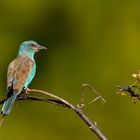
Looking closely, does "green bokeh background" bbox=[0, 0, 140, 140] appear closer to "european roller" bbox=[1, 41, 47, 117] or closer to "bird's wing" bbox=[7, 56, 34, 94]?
"european roller" bbox=[1, 41, 47, 117]

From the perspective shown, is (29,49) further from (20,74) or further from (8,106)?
(8,106)

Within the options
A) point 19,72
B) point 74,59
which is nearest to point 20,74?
point 19,72

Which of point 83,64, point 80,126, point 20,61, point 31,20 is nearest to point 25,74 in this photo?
point 20,61

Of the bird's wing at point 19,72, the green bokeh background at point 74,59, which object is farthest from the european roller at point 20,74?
the green bokeh background at point 74,59

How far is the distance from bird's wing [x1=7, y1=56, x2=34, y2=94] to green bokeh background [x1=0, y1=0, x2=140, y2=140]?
220 inches

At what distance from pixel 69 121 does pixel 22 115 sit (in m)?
0.88

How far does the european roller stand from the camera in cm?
629

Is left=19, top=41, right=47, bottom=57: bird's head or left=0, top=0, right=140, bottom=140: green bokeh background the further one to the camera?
left=0, top=0, right=140, bottom=140: green bokeh background

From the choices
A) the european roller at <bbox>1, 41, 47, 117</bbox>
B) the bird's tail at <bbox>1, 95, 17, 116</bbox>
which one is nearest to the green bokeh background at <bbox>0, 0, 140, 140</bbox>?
the european roller at <bbox>1, 41, 47, 117</bbox>

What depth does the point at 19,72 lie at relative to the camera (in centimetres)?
703

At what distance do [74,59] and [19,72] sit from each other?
7.98 metres

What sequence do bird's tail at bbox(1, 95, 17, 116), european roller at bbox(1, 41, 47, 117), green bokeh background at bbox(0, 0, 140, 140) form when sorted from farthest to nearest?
green bokeh background at bbox(0, 0, 140, 140) → european roller at bbox(1, 41, 47, 117) → bird's tail at bbox(1, 95, 17, 116)

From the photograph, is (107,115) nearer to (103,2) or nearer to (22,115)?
(22,115)

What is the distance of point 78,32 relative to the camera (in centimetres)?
1586
